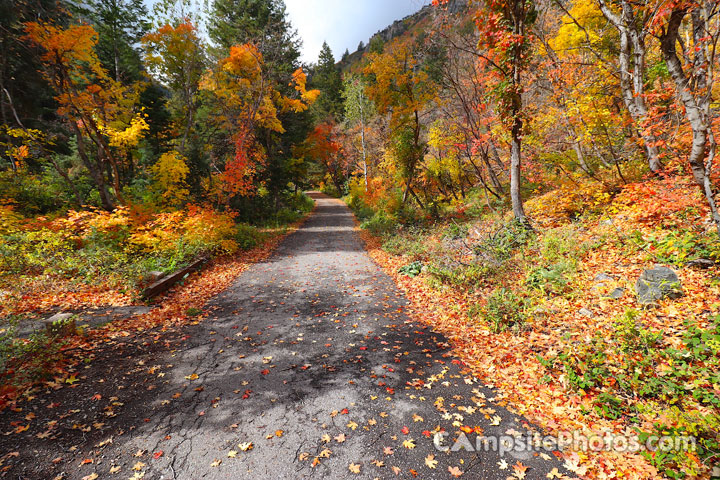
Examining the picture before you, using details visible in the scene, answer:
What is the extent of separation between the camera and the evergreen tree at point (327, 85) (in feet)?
134

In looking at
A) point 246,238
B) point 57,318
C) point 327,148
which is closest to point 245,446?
point 57,318

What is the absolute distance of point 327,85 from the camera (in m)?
43.5

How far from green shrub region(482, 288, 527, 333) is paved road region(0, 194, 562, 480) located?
116cm

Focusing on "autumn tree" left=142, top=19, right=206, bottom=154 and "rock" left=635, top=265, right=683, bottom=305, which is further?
"autumn tree" left=142, top=19, right=206, bottom=154

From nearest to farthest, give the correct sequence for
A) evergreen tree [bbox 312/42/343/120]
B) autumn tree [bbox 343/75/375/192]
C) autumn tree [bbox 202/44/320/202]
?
1. autumn tree [bbox 202/44/320/202]
2. autumn tree [bbox 343/75/375/192]
3. evergreen tree [bbox 312/42/343/120]

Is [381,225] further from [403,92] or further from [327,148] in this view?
[327,148]

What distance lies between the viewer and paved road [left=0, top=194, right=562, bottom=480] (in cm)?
292

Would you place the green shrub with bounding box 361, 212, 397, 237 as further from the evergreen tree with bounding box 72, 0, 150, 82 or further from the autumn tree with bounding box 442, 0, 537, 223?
the evergreen tree with bounding box 72, 0, 150, 82

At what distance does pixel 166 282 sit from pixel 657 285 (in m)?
Answer: 10.6

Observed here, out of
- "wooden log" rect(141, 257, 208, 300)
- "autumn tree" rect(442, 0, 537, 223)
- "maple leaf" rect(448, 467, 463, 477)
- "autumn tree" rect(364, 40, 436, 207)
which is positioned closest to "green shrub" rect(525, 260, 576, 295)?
"autumn tree" rect(442, 0, 537, 223)

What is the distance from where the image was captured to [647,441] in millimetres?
2916

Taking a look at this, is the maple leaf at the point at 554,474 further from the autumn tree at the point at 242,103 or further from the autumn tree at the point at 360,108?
the autumn tree at the point at 360,108

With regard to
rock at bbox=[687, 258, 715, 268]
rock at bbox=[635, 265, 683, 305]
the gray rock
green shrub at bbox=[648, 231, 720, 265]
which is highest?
green shrub at bbox=[648, 231, 720, 265]

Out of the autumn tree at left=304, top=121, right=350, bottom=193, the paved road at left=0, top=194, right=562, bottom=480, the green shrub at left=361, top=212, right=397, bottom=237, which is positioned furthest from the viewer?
the autumn tree at left=304, top=121, right=350, bottom=193
